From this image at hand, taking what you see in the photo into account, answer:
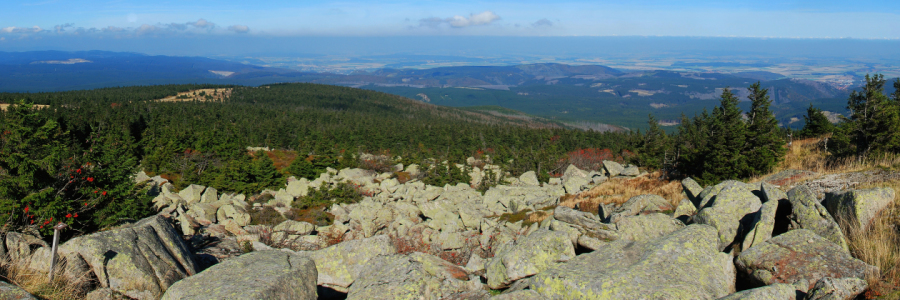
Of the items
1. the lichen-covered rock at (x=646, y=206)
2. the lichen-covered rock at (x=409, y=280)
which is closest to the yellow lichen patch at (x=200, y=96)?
the lichen-covered rock at (x=646, y=206)

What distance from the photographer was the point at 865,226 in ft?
26.5

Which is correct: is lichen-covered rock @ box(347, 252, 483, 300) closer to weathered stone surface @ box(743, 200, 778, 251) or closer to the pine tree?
weathered stone surface @ box(743, 200, 778, 251)

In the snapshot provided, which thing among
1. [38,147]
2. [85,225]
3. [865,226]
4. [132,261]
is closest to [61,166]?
[38,147]

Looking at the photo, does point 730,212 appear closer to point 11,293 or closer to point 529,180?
point 11,293

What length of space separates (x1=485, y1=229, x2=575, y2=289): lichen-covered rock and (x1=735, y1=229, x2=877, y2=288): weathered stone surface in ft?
10.3

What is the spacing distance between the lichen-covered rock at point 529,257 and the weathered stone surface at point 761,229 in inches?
134

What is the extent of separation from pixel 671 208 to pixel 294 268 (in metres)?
13.0

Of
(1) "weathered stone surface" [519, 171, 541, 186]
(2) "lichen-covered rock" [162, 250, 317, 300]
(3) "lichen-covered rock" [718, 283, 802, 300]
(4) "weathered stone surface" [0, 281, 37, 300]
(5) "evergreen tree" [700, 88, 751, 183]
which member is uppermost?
(3) "lichen-covered rock" [718, 283, 802, 300]

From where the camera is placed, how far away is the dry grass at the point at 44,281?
7.39 metres

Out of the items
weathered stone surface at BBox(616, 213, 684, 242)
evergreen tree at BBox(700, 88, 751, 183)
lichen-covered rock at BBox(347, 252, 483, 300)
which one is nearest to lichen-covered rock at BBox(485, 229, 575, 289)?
lichen-covered rock at BBox(347, 252, 483, 300)

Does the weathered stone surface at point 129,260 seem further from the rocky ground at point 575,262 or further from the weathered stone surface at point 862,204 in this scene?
the weathered stone surface at point 862,204

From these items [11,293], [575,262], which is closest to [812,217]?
[575,262]

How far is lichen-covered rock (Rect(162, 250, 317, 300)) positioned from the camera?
6824mm

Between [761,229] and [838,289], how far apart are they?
9.18 ft
